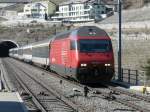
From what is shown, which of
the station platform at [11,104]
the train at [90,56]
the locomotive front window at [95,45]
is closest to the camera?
the station platform at [11,104]

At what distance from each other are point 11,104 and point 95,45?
13.5 m

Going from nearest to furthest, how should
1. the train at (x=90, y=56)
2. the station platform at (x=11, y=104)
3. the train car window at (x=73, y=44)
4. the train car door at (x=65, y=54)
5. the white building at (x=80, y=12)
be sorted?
the station platform at (x=11, y=104) < the train at (x=90, y=56) < the train car window at (x=73, y=44) < the train car door at (x=65, y=54) < the white building at (x=80, y=12)

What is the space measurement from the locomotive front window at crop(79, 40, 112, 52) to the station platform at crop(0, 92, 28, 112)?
32.4 feet

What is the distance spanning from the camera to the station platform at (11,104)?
51.2 ft

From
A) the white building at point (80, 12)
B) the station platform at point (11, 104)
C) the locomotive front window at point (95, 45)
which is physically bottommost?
the station platform at point (11, 104)

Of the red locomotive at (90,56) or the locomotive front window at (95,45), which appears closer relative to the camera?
the red locomotive at (90,56)

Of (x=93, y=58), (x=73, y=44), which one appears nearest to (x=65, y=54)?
(x=73, y=44)

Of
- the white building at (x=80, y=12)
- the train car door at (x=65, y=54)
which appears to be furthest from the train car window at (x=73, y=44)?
the white building at (x=80, y=12)

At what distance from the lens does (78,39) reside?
2964cm

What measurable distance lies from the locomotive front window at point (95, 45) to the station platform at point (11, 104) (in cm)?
987

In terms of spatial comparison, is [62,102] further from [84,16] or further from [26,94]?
[84,16]

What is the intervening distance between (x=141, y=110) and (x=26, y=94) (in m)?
8.40

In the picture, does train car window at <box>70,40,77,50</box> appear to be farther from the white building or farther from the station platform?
the white building

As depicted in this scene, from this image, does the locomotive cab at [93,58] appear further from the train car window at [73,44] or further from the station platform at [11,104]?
the station platform at [11,104]
